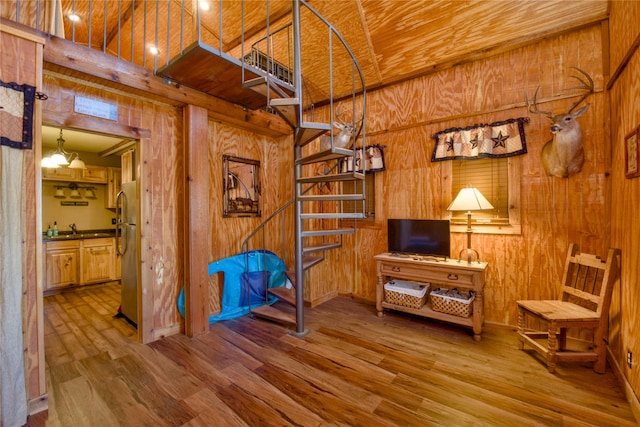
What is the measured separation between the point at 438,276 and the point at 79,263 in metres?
5.72

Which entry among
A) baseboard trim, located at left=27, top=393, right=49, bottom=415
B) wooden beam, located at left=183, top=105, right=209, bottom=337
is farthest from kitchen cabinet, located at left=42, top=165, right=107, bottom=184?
baseboard trim, located at left=27, top=393, right=49, bottom=415

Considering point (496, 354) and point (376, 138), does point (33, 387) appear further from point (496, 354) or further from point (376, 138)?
point (376, 138)

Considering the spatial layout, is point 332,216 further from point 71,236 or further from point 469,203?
point 71,236

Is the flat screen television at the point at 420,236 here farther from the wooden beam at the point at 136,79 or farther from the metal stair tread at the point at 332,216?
the wooden beam at the point at 136,79

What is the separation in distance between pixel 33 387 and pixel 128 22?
4396 mm

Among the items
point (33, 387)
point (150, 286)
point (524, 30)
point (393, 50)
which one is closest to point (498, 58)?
point (524, 30)

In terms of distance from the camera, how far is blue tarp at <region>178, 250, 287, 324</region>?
3232 mm

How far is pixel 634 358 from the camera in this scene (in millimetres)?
1701

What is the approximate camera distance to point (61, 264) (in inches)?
170

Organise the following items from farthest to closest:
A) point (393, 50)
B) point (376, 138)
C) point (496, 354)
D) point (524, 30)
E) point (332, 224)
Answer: point (332, 224) < point (376, 138) < point (393, 50) < point (524, 30) < point (496, 354)

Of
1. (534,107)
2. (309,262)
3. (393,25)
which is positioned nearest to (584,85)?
(534,107)

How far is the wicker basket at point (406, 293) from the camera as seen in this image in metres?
2.95

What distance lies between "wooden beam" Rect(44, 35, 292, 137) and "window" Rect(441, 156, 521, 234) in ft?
8.29

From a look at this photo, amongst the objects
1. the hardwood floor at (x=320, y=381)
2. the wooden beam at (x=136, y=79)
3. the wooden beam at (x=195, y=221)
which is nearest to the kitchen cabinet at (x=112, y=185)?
the hardwood floor at (x=320, y=381)
